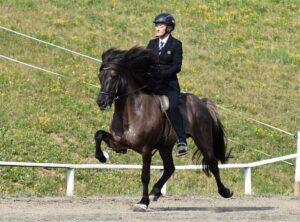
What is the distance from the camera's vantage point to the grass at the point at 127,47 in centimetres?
2000

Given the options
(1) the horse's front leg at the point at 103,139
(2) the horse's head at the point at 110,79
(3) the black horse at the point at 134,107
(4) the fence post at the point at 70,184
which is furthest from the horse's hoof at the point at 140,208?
(4) the fence post at the point at 70,184

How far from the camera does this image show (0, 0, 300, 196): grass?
65.6ft

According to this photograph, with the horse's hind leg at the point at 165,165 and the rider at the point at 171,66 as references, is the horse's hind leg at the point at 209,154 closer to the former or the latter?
the horse's hind leg at the point at 165,165

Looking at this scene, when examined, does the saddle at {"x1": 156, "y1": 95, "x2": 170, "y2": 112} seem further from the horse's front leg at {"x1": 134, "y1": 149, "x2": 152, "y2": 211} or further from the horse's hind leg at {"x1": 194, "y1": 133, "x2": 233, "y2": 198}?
the horse's hind leg at {"x1": 194, "y1": 133, "x2": 233, "y2": 198}

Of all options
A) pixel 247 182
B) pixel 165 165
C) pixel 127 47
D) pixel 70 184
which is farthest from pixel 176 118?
pixel 127 47

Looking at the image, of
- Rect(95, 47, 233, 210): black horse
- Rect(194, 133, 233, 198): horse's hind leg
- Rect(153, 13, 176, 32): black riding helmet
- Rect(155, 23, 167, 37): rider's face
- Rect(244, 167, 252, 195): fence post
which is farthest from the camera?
Rect(244, 167, 252, 195): fence post

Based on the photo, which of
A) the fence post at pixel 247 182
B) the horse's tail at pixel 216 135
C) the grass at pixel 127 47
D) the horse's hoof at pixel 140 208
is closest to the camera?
the horse's hoof at pixel 140 208

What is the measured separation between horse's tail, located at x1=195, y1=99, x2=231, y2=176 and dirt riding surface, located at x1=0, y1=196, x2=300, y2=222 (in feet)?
2.55

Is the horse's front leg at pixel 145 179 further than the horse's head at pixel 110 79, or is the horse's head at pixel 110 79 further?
the horse's front leg at pixel 145 179

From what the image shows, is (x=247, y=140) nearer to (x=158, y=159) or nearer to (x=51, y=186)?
(x=158, y=159)

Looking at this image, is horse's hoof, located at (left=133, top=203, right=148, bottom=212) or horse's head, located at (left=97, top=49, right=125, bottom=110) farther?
horse's hoof, located at (left=133, top=203, right=148, bottom=212)

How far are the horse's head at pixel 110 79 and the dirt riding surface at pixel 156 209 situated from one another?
1651 millimetres

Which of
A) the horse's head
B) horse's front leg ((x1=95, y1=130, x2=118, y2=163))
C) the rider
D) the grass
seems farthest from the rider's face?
the grass

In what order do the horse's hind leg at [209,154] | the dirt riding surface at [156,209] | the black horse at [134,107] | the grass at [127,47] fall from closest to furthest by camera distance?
the dirt riding surface at [156,209] → the black horse at [134,107] → the horse's hind leg at [209,154] → the grass at [127,47]
